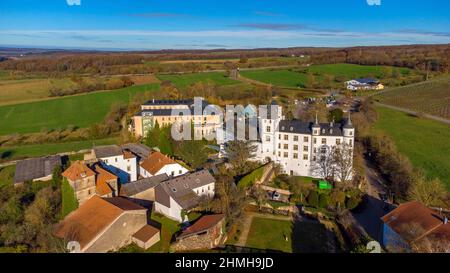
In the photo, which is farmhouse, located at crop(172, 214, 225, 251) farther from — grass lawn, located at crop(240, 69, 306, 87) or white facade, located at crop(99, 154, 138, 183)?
grass lawn, located at crop(240, 69, 306, 87)

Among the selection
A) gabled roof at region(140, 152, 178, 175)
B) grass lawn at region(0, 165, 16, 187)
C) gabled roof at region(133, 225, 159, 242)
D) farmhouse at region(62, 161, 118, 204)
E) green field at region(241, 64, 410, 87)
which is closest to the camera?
gabled roof at region(133, 225, 159, 242)

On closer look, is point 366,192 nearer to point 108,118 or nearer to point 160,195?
point 160,195

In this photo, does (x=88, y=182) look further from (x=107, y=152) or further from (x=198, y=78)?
(x=198, y=78)

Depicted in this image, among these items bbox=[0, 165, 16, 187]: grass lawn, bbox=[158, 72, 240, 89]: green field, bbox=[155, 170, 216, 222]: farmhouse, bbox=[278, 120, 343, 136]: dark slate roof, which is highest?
bbox=[158, 72, 240, 89]: green field

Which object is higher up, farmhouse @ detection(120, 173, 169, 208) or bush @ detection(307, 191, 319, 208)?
farmhouse @ detection(120, 173, 169, 208)

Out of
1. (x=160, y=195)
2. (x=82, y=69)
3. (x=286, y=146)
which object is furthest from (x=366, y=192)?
(x=82, y=69)

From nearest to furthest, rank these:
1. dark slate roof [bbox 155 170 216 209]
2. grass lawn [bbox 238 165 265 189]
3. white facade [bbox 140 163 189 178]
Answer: dark slate roof [bbox 155 170 216 209], grass lawn [bbox 238 165 265 189], white facade [bbox 140 163 189 178]

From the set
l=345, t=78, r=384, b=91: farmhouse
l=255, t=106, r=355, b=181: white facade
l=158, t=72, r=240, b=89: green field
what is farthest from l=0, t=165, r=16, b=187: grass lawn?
l=345, t=78, r=384, b=91: farmhouse

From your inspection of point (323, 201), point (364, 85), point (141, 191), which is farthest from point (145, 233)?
point (364, 85)
